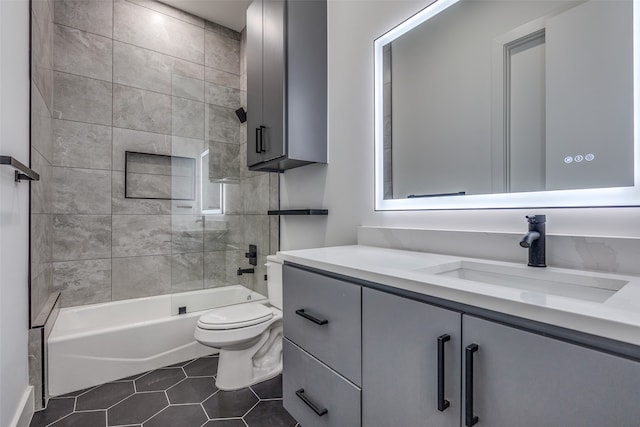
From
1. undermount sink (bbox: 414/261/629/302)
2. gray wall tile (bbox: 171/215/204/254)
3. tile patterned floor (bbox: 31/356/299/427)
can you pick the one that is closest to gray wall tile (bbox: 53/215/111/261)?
gray wall tile (bbox: 171/215/204/254)

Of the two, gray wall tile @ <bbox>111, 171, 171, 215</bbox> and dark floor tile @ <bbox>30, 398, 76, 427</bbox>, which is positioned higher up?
gray wall tile @ <bbox>111, 171, 171, 215</bbox>

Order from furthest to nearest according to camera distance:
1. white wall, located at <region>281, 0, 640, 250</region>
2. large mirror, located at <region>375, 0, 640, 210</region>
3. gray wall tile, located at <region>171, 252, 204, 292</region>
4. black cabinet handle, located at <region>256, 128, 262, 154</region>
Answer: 1. gray wall tile, located at <region>171, 252, 204, 292</region>
2. black cabinet handle, located at <region>256, 128, 262, 154</region>
3. white wall, located at <region>281, 0, 640, 250</region>
4. large mirror, located at <region>375, 0, 640, 210</region>

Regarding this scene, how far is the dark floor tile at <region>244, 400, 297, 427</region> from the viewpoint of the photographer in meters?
1.56

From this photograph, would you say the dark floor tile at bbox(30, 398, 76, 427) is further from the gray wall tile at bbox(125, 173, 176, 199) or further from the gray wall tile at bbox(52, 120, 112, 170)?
the gray wall tile at bbox(52, 120, 112, 170)

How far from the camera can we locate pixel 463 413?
0.67m

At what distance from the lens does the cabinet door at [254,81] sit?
200cm

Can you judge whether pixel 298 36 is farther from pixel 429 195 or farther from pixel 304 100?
pixel 429 195

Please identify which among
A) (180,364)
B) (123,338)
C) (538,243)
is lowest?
(180,364)

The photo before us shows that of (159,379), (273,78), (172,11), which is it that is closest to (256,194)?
(273,78)

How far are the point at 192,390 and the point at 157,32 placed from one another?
2.95 m

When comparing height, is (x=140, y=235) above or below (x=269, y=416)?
above

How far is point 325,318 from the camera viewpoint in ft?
3.56

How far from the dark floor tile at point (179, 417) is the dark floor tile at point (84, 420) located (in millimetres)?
253

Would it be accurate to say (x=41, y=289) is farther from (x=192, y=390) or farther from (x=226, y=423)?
(x=226, y=423)
